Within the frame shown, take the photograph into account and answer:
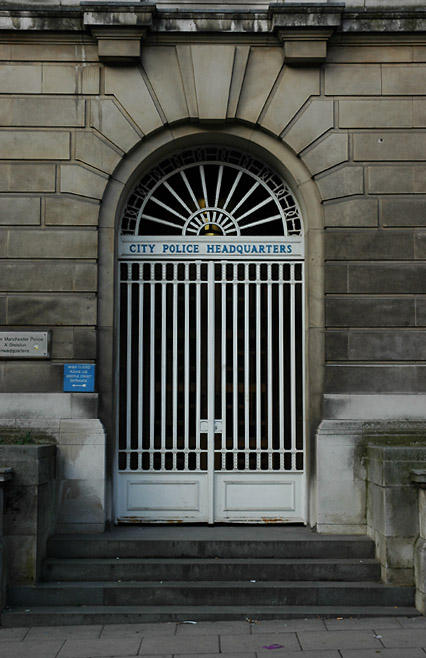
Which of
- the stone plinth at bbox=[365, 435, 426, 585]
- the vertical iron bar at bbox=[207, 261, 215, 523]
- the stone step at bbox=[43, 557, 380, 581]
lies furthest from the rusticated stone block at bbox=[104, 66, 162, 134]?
the stone step at bbox=[43, 557, 380, 581]

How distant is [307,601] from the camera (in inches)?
283

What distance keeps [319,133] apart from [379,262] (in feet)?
5.70

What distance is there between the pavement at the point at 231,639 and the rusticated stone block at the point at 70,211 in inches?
177

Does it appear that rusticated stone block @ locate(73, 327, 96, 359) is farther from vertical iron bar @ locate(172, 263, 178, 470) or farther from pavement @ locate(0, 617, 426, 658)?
pavement @ locate(0, 617, 426, 658)

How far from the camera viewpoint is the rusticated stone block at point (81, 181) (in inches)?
339

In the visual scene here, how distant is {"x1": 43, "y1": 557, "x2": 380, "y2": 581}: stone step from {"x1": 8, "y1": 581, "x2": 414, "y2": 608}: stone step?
0.20 metres

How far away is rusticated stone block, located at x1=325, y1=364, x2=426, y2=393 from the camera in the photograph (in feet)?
27.7

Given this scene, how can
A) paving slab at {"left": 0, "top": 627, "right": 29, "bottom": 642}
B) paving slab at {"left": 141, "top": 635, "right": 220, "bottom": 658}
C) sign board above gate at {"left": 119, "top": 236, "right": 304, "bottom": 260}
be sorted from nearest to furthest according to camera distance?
paving slab at {"left": 141, "top": 635, "right": 220, "bottom": 658}
paving slab at {"left": 0, "top": 627, "right": 29, "bottom": 642}
sign board above gate at {"left": 119, "top": 236, "right": 304, "bottom": 260}

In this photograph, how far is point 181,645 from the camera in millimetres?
6336

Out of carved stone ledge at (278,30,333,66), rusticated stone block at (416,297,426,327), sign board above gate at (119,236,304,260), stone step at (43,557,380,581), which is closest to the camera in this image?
stone step at (43,557,380,581)

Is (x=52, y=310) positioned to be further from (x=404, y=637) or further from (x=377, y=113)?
(x=404, y=637)

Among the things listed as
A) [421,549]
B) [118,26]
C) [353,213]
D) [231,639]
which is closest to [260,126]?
[353,213]

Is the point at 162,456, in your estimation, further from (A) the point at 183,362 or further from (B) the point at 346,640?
(B) the point at 346,640

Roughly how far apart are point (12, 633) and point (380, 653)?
132 inches
